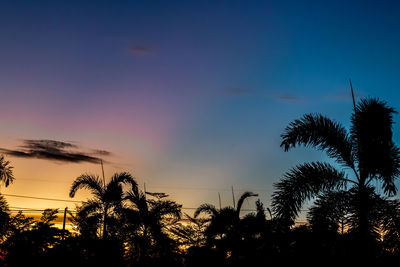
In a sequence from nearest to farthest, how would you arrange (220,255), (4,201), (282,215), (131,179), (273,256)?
(273,256)
(220,255)
(282,215)
(4,201)
(131,179)

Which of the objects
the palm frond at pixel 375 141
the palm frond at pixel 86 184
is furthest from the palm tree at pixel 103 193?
the palm frond at pixel 375 141

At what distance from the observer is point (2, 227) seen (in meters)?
13.7

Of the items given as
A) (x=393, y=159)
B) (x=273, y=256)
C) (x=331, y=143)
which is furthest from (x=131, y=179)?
(x=273, y=256)

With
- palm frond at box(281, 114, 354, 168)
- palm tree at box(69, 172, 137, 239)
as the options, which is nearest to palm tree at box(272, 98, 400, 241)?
palm frond at box(281, 114, 354, 168)

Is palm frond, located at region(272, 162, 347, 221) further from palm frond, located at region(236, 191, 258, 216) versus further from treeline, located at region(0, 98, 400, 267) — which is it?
palm frond, located at region(236, 191, 258, 216)

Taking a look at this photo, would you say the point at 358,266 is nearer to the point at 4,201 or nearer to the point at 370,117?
the point at 370,117

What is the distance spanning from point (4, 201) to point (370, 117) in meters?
13.2

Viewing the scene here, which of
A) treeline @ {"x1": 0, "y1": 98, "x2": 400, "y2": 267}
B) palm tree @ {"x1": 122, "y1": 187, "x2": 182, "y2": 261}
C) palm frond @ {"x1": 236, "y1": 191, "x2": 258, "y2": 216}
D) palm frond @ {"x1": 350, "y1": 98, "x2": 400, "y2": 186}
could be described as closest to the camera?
treeline @ {"x1": 0, "y1": 98, "x2": 400, "y2": 267}

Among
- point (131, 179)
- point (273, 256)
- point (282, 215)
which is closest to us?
point (273, 256)

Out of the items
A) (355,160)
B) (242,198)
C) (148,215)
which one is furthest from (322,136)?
(242,198)

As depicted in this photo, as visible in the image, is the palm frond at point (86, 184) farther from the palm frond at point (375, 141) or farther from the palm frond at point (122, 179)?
the palm frond at point (375, 141)

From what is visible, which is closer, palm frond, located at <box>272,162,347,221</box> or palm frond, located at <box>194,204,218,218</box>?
palm frond, located at <box>272,162,347,221</box>

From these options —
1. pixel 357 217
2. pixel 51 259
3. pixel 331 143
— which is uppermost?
pixel 331 143

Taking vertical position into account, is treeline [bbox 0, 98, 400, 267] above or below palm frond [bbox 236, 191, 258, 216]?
below
